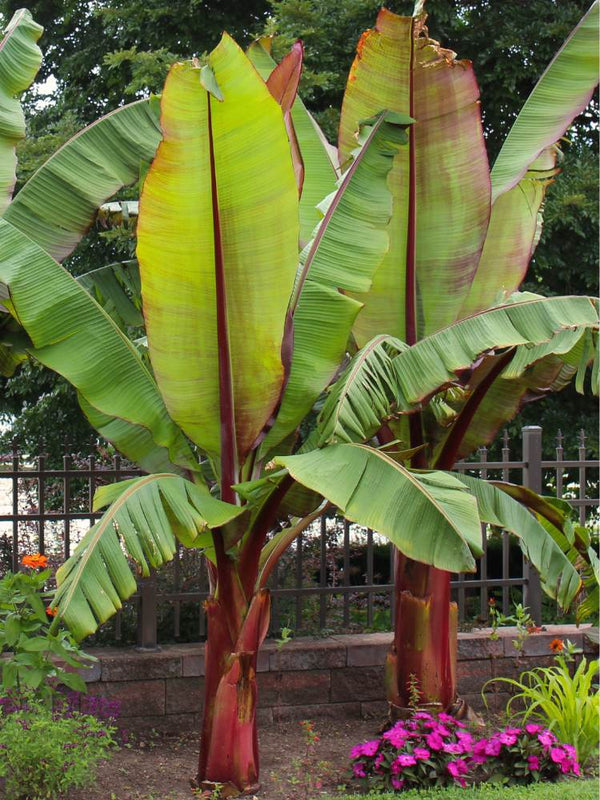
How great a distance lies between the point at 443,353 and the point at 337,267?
2.47 feet

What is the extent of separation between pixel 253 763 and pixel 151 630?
1.52 meters

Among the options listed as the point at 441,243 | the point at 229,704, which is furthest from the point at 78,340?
the point at 441,243

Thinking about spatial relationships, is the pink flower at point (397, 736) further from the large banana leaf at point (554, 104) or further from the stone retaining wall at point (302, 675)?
the large banana leaf at point (554, 104)

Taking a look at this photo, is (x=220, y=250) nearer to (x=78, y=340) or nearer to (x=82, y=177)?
(x=78, y=340)

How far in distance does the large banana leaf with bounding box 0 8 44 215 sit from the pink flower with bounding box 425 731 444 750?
3752 mm

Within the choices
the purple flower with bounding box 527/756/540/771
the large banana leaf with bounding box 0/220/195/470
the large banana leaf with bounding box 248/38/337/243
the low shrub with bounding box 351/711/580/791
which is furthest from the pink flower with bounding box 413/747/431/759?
the large banana leaf with bounding box 248/38/337/243

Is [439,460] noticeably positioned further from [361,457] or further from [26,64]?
[26,64]

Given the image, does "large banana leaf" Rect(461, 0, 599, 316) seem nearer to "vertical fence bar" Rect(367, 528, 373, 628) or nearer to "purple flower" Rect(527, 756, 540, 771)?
"vertical fence bar" Rect(367, 528, 373, 628)

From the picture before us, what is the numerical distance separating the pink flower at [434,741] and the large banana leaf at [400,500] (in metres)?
1.56

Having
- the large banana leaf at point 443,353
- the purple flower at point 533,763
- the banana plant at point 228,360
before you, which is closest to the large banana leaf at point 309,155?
the banana plant at point 228,360

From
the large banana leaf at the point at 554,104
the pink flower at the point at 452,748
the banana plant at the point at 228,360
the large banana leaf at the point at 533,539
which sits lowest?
the pink flower at the point at 452,748

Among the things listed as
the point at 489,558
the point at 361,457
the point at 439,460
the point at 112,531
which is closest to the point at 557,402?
the point at 489,558

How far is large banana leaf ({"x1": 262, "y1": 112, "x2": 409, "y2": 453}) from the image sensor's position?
15.9 feet

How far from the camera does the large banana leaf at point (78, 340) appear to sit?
174 inches
